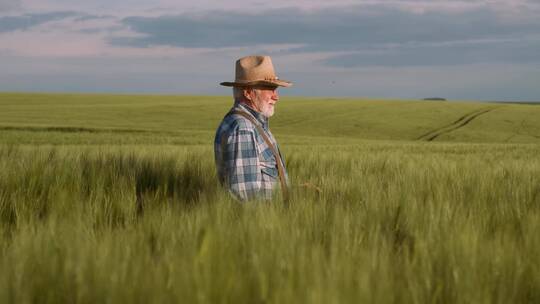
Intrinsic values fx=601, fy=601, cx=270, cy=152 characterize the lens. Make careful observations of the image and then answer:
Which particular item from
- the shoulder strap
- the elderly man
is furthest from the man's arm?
the shoulder strap

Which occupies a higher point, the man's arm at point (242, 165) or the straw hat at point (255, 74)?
the straw hat at point (255, 74)

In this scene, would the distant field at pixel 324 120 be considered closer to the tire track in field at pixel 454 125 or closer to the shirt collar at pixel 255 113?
the tire track in field at pixel 454 125

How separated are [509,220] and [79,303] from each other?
5.27 feet

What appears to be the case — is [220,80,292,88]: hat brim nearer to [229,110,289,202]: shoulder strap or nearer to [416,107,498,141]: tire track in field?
[229,110,289,202]: shoulder strap

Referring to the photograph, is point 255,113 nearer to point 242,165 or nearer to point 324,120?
point 242,165

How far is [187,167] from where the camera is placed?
13.8 feet

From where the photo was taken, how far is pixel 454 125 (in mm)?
33656

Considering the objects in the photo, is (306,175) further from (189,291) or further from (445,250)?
(189,291)

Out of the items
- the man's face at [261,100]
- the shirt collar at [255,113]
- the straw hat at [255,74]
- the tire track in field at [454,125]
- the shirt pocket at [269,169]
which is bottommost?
the tire track in field at [454,125]

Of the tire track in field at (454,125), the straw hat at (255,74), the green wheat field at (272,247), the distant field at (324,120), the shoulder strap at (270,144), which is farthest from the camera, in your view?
the tire track in field at (454,125)

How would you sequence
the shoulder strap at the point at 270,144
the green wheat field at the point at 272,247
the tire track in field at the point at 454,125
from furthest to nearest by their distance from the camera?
1. the tire track in field at the point at 454,125
2. the shoulder strap at the point at 270,144
3. the green wheat field at the point at 272,247

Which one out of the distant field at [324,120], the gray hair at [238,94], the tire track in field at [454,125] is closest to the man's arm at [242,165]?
the gray hair at [238,94]

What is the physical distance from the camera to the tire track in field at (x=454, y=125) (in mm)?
30375

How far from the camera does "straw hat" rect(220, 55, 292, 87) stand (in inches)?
130
